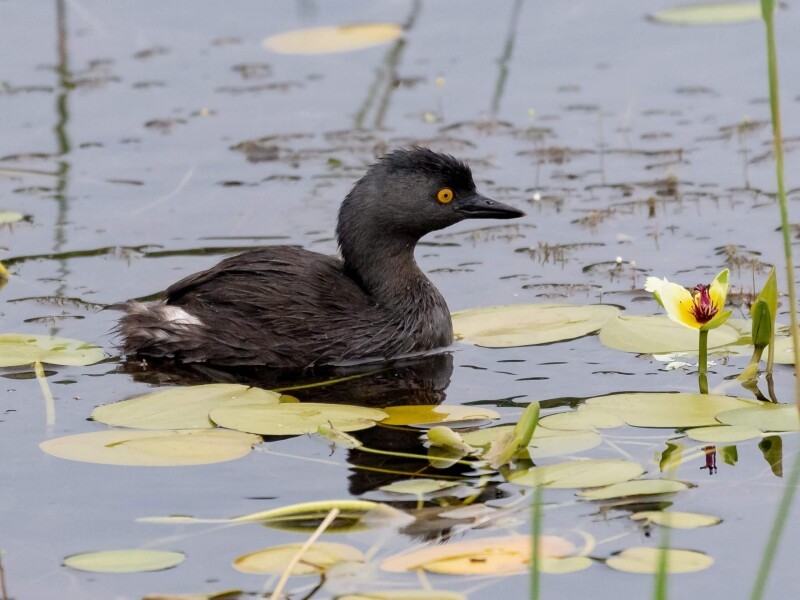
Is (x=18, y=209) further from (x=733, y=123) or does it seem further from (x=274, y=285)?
(x=733, y=123)

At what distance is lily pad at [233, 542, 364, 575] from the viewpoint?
15.7 feet

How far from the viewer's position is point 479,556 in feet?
15.9

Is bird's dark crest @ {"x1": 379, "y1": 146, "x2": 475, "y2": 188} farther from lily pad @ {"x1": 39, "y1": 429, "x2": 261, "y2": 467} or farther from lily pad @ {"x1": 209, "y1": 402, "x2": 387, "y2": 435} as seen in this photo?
lily pad @ {"x1": 39, "y1": 429, "x2": 261, "y2": 467}

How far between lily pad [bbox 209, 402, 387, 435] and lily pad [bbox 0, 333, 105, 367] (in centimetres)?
128

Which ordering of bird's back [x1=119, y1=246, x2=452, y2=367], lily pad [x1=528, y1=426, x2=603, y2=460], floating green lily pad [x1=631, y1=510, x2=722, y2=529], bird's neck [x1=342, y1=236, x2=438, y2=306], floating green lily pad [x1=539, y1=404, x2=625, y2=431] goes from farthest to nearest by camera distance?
bird's neck [x1=342, y1=236, x2=438, y2=306] < bird's back [x1=119, y1=246, x2=452, y2=367] < floating green lily pad [x1=539, y1=404, x2=625, y2=431] < lily pad [x1=528, y1=426, x2=603, y2=460] < floating green lily pad [x1=631, y1=510, x2=722, y2=529]

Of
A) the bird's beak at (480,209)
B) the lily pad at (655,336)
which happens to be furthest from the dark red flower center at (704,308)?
the bird's beak at (480,209)

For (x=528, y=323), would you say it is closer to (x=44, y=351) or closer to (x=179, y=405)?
(x=179, y=405)

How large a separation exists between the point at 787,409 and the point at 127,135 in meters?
6.47

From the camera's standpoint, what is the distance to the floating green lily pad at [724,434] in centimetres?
581

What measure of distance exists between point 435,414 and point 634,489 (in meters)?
1.29

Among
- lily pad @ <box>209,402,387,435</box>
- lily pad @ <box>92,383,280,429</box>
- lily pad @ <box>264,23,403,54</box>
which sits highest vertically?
lily pad @ <box>264,23,403,54</box>

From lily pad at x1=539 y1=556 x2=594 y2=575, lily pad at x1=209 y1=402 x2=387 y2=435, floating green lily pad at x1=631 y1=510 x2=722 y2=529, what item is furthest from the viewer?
lily pad at x1=209 y1=402 x2=387 y2=435

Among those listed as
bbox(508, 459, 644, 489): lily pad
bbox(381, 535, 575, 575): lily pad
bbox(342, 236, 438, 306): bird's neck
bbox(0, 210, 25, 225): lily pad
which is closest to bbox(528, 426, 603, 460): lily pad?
bbox(508, 459, 644, 489): lily pad

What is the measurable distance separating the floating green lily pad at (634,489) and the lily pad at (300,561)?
3.07ft
